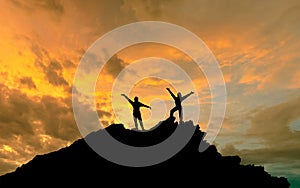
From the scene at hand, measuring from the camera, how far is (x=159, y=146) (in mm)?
35500

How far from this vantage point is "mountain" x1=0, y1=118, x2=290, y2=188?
32688 mm

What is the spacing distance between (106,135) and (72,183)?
6575mm

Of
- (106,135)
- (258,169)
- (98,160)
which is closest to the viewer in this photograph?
(98,160)

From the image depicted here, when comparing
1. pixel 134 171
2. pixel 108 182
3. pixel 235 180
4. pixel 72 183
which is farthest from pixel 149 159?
pixel 235 180

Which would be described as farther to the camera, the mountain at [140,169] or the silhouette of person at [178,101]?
the silhouette of person at [178,101]

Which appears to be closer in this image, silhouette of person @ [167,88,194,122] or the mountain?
the mountain

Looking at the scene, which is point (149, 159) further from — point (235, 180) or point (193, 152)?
point (235, 180)

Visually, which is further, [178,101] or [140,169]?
[178,101]

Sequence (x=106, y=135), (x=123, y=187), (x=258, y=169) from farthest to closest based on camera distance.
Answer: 1. (x=258, y=169)
2. (x=106, y=135)
3. (x=123, y=187)

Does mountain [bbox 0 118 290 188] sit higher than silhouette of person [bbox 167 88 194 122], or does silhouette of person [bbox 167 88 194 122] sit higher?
silhouette of person [bbox 167 88 194 122]

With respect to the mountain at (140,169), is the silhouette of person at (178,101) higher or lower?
higher

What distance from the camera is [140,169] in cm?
3319

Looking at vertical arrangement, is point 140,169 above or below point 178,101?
below

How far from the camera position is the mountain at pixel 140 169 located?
1287 inches
